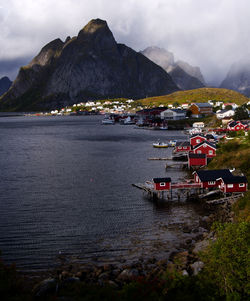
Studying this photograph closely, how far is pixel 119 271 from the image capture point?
70.2 ft

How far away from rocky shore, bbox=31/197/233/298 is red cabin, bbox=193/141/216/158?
29.8 meters

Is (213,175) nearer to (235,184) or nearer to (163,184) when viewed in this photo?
(235,184)

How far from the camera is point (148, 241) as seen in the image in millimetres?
26375

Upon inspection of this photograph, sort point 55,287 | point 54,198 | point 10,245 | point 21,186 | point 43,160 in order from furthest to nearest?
point 43,160 → point 21,186 → point 54,198 → point 10,245 → point 55,287

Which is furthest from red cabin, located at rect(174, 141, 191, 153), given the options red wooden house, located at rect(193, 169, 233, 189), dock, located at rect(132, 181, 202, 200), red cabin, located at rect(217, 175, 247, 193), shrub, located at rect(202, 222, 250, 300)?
shrub, located at rect(202, 222, 250, 300)

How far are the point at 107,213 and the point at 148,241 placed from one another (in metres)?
7.38

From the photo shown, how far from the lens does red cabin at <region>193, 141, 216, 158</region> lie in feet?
177

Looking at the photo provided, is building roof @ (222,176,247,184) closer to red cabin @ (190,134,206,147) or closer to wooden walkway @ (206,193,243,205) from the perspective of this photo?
wooden walkway @ (206,193,243,205)

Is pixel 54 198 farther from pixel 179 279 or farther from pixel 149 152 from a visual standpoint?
pixel 149 152

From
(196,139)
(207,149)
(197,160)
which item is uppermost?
(196,139)

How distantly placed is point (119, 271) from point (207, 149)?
36.2 meters

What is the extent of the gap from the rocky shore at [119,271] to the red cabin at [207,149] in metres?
29.8

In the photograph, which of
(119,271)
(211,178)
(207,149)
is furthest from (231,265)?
(207,149)

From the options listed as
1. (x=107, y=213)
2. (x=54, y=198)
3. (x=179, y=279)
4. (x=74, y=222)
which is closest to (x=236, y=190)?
(x=107, y=213)
